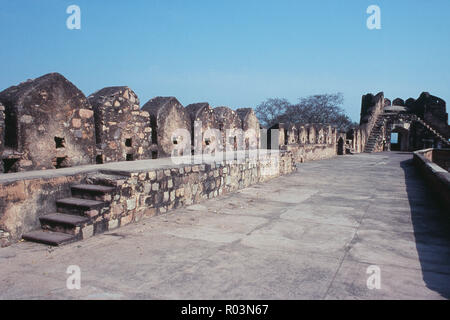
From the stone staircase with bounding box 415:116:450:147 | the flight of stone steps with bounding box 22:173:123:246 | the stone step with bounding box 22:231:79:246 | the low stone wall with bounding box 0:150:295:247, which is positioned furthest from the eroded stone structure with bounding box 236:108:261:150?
the stone staircase with bounding box 415:116:450:147

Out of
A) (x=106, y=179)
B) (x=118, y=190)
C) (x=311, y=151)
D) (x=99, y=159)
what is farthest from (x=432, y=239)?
(x=311, y=151)

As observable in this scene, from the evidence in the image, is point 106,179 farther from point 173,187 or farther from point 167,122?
point 167,122

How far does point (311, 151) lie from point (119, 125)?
12.4 m

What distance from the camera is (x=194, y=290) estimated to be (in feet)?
7.80

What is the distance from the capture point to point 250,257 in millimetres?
3055

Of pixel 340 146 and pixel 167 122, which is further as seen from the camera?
pixel 340 146

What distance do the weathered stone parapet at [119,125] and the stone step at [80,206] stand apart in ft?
4.37

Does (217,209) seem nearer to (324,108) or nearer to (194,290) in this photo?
(194,290)

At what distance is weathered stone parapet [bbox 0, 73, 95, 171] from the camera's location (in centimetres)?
382

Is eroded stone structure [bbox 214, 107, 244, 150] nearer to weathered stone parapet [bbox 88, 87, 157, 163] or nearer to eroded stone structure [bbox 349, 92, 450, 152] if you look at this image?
weathered stone parapet [bbox 88, 87, 157, 163]

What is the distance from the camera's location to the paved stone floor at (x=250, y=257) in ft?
7.83

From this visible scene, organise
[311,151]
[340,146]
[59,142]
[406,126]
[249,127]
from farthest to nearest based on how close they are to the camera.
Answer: [406,126] < [340,146] < [311,151] < [249,127] < [59,142]

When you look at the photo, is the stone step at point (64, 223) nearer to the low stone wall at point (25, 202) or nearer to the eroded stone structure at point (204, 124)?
the low stone wall at point (25, 202)
